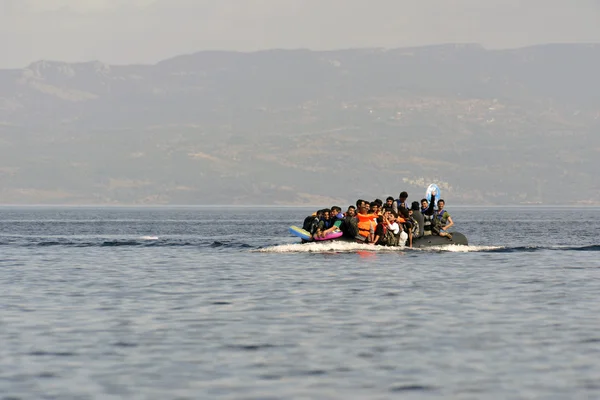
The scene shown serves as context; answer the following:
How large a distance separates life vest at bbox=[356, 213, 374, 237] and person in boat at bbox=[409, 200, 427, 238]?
5.56 feet

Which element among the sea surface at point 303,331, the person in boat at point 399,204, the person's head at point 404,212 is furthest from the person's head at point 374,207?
the sea surface at point 303,331

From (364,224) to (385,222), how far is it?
95cm

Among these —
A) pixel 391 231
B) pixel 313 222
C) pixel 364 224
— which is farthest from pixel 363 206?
pixel 313 222

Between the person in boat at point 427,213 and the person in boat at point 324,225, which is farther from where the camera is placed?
the person in boat at point 324,225

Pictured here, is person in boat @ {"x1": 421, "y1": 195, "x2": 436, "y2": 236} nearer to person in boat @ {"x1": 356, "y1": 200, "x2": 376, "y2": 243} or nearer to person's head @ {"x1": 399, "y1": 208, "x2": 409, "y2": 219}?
person's head @ {"x1": 399, "y1": 208, "x2": 409, "y2": 219}

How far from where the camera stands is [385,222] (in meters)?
50.8

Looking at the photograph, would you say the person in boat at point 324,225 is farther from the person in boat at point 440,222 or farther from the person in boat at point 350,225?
the person in boat at point 440,222

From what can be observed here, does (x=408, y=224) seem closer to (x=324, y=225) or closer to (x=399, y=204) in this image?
(x=399, y=204)

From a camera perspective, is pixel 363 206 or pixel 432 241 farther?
pixel 432 241

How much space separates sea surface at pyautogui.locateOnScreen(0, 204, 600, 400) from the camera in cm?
1944

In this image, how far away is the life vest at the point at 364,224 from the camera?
51.3 m

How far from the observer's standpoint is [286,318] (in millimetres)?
27734

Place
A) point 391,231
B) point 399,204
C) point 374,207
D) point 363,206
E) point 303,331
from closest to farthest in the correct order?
point 303,331 < point 374,207 < point 363,206 < point 391,231 < point 399,204

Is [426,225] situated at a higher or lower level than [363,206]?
lower
